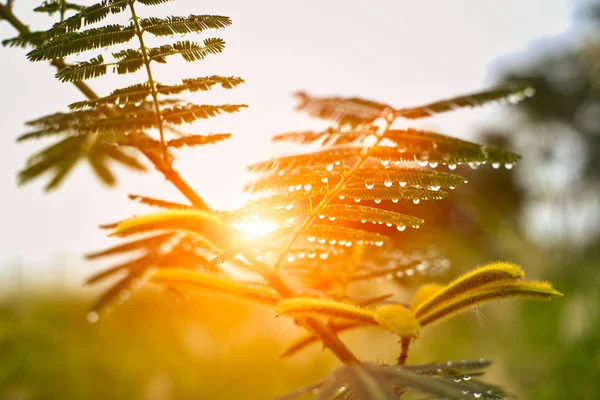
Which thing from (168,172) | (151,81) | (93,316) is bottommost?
(93,316)

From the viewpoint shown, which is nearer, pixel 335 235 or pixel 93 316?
pixel 335 235

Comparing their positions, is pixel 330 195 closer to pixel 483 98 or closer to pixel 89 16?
pixel 483 98

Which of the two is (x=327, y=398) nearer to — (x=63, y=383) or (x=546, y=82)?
(x=63, y=383)

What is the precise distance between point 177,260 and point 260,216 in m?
0.42

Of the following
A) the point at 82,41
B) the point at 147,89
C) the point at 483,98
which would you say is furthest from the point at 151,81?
the point at 483,98

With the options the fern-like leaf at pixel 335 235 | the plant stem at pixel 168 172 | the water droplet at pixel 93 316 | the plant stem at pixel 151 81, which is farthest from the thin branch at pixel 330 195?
the water droplet at pixel 93 316

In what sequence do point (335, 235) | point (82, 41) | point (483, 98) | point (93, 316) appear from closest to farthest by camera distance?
point (483, 98) < point (82, 41) < point (335, 235) < point (93, 316)

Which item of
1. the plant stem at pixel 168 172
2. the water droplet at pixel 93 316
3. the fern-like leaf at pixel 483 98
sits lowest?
the water droplet at pixel 93 316

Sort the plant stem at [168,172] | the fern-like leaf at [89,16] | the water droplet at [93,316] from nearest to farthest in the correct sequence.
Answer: the fern-like leaf at [89,16], the plant stem at [168,172], the water droplet at [93,316]

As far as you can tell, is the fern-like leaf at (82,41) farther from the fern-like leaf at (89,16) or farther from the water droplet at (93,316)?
the water droplet at (93,316)

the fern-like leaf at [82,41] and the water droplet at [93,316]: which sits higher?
the fern-like leaf at [82,41]

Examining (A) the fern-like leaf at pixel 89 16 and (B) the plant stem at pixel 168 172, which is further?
(B) the plant stem at pixel 168 172

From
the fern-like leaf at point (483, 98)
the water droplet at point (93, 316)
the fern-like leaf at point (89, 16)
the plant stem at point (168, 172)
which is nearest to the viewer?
the fern-like leaf at point (483, 98)

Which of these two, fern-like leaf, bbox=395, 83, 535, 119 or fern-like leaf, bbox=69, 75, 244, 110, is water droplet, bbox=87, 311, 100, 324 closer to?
fern-like leaf, bbox=69, 75, 244, 110
